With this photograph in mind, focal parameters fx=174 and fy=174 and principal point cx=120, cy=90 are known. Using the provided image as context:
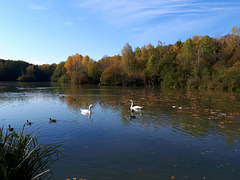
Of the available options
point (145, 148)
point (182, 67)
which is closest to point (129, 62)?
point (182, 67)

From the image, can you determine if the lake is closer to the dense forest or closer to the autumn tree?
the dense forest

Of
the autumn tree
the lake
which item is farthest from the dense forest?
the lake

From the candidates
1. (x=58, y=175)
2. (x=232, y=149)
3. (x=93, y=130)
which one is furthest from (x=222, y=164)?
(x=93, y=130)

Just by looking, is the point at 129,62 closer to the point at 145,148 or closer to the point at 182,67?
the point at 182,67

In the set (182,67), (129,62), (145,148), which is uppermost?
(129,62)

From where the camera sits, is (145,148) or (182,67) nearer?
(145,148)

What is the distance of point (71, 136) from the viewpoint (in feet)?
36.9

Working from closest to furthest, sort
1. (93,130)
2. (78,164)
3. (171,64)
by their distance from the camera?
1. (78,164)
2. (93,130)
3. (171,64)

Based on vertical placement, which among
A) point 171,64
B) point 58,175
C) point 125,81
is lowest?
point 58,175

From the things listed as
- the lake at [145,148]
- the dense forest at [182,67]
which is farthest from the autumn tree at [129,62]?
the lake at [145,148]

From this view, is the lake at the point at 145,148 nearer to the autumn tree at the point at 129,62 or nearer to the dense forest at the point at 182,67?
the dense forest at the point at 182,67

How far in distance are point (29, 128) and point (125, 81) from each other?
6997 centimetres

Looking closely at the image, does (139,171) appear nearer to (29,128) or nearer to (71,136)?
(71,136)

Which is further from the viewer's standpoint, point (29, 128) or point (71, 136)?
point (29, 128)
